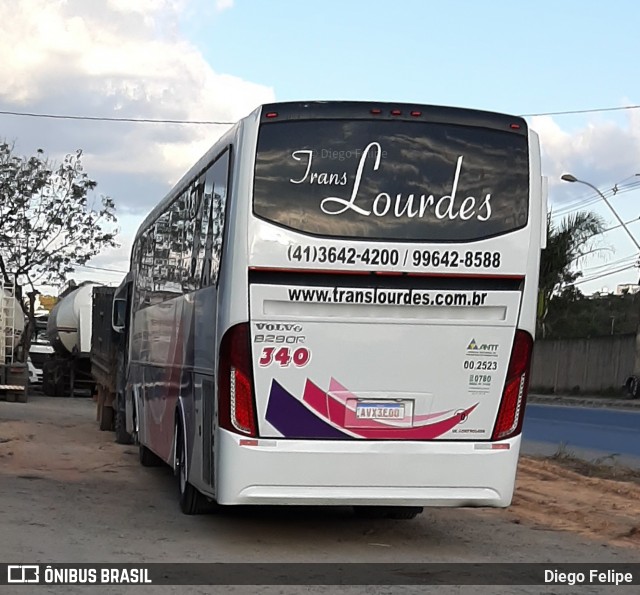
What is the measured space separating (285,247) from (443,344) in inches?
60.1

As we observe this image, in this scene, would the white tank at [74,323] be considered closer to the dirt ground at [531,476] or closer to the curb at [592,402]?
the dirt ground at [531,476]

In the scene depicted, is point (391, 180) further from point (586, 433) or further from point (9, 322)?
point (9, 322)

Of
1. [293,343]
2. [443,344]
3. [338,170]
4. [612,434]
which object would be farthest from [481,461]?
[612,434]

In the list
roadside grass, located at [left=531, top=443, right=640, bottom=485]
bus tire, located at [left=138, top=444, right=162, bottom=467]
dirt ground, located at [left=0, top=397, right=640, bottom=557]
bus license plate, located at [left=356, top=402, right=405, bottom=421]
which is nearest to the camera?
bus license plate, located at [left=356, top=402, right=405, bottom=421]

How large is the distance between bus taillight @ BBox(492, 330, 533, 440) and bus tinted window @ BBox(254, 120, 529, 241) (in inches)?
38.2

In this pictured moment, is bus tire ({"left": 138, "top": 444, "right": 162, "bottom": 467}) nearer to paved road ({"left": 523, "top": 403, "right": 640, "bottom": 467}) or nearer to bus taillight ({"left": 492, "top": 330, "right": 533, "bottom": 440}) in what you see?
paved road ({"left": 523, "top": 403, "right": 640, "bottom": 467})

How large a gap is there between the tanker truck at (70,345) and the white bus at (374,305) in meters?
24.7

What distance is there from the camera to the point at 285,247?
9.23 m

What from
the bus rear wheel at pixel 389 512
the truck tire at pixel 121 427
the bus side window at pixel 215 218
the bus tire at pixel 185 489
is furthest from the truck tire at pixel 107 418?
the bus side window at pixel 215 218

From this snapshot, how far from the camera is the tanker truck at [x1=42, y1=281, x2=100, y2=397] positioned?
33812mm

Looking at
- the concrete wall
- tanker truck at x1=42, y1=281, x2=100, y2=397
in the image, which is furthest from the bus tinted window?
the concrete wall

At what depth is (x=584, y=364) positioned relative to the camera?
55.3 m

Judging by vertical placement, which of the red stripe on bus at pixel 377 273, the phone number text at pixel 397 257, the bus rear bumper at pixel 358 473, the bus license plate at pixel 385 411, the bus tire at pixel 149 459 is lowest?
the bus tire at pixel 149 459

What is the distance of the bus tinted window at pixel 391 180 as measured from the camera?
30.5 ft
